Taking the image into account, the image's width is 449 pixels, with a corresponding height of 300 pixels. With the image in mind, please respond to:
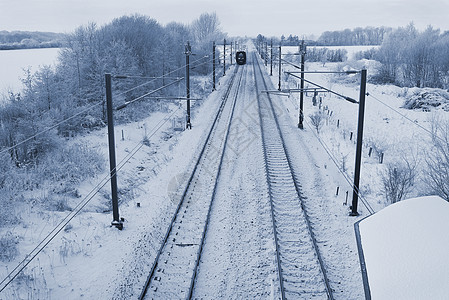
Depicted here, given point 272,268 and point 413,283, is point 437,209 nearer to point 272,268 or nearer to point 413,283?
point 413,283

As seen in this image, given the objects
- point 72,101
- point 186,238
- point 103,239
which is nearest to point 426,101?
point 72,101

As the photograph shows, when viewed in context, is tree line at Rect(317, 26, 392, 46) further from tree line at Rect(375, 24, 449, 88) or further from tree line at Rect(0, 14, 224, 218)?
tree line at Rect(0, 14, 224, 218)

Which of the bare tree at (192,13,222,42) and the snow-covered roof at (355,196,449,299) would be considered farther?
the bare tree at (192,13,222,42)

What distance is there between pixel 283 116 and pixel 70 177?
16.8 meters

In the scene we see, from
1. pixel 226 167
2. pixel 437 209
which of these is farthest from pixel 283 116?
pixel 437 209

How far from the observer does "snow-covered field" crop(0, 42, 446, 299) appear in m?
9.53

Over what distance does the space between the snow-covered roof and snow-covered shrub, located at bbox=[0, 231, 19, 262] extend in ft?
28.5

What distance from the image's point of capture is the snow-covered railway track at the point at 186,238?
30.3 ft

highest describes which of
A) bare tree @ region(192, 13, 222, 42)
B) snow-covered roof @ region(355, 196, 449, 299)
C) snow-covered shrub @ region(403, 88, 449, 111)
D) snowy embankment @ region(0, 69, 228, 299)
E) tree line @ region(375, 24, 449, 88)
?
bare tree @ region(192, 13, 222, 42)

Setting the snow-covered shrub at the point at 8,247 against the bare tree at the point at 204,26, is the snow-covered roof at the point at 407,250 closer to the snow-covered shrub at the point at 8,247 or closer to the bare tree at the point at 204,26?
the snow-covered shrub at the point at 8,247

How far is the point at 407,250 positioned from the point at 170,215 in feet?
30.3

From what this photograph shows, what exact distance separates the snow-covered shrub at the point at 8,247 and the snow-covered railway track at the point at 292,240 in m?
6.73

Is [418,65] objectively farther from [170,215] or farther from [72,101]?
[170,215]

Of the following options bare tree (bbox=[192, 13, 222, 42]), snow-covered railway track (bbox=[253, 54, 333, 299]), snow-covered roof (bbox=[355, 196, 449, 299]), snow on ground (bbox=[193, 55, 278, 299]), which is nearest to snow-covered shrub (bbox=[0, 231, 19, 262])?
snow on ground (bbox=[193, 55, 278, 299])
